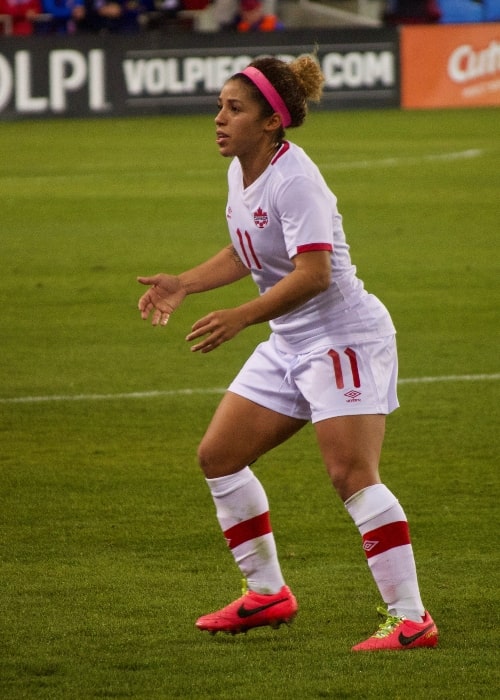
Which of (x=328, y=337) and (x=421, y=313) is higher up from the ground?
(x=328, y=337)

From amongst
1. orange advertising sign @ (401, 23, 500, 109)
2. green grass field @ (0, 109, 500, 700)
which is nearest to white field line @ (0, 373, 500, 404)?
green grass field @ (0, 109, 500, 700)

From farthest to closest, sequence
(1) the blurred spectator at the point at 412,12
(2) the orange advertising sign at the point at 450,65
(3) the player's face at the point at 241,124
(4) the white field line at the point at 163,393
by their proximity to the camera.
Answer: (1) the blurred spectator at the point at 412,12 < (2) the orange advertising sign at the point at 450,65 < (4) the white field line at the point at 163,393 < (3) the player's face at the point at 241,124

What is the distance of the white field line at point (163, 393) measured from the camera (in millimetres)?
8953

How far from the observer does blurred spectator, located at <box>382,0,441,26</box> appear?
3191 cm

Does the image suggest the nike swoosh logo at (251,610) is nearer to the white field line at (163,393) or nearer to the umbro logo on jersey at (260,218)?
the umbro logo on jersey at (260,218)

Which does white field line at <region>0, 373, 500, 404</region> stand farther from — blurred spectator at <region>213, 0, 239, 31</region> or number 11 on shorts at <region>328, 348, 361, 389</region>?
blurred spectator at <region>213, 0, 239, 31</region>

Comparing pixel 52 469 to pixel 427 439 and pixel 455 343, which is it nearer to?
pixel 427 439

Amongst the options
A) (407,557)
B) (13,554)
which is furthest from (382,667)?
(13,554)

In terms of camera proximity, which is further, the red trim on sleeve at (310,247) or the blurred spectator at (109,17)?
the blurred spectator at (109,17)

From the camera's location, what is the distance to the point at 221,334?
459 cm

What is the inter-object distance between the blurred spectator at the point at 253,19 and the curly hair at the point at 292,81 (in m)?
24.0

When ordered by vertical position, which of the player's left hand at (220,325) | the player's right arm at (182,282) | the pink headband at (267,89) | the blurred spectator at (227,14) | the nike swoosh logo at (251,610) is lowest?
the blurred spectator at (227,14)

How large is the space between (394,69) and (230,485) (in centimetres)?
2234

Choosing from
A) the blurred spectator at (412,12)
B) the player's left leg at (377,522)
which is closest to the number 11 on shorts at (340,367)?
the player's left leg at (377,522)
